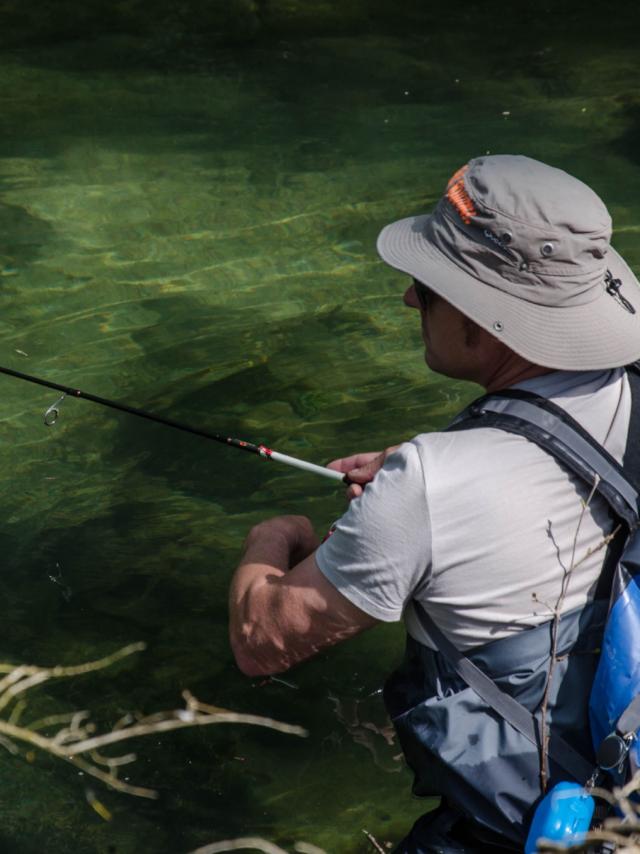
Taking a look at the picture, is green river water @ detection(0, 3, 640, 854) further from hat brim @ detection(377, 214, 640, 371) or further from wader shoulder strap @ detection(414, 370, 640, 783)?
hat brim @ detection(377, 214, 640, 371)

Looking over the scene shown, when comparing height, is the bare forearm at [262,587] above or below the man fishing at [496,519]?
below

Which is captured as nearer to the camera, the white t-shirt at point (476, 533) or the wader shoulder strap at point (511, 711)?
the white t-shirt at point (476, 533)

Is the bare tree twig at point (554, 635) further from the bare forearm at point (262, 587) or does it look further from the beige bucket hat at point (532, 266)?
the bare forearm at point (262, 587)

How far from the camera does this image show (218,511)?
14.9ft

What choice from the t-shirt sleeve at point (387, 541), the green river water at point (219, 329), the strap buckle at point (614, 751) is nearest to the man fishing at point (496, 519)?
the t-shirt sleeve at point (387, 541)

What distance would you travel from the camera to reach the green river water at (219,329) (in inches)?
134

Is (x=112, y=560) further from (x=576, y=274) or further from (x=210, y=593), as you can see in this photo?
(x=576, y=274)

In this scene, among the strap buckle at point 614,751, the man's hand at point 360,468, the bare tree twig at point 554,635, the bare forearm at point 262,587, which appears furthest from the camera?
the man's hand at point 360,468

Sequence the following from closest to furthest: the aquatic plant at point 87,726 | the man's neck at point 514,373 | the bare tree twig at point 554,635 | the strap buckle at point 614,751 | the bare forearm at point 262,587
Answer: the strap buckle at point 614,751, the bare tree twig at point 554,635, the man's neck at point 514,373, the bare forearm at point 262,587, the aquatic plant at point 87,726

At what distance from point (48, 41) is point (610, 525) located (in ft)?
25.8

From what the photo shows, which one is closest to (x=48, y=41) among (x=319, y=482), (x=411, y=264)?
(x=319, y=482)

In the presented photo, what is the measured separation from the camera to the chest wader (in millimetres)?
2172

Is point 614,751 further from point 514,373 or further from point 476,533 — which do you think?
point 514,373

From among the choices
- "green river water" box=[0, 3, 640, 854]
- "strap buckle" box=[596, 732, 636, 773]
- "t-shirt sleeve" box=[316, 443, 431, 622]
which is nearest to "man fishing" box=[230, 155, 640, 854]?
"t-shirt sleeve" box=[316, 443, 431, 622]
